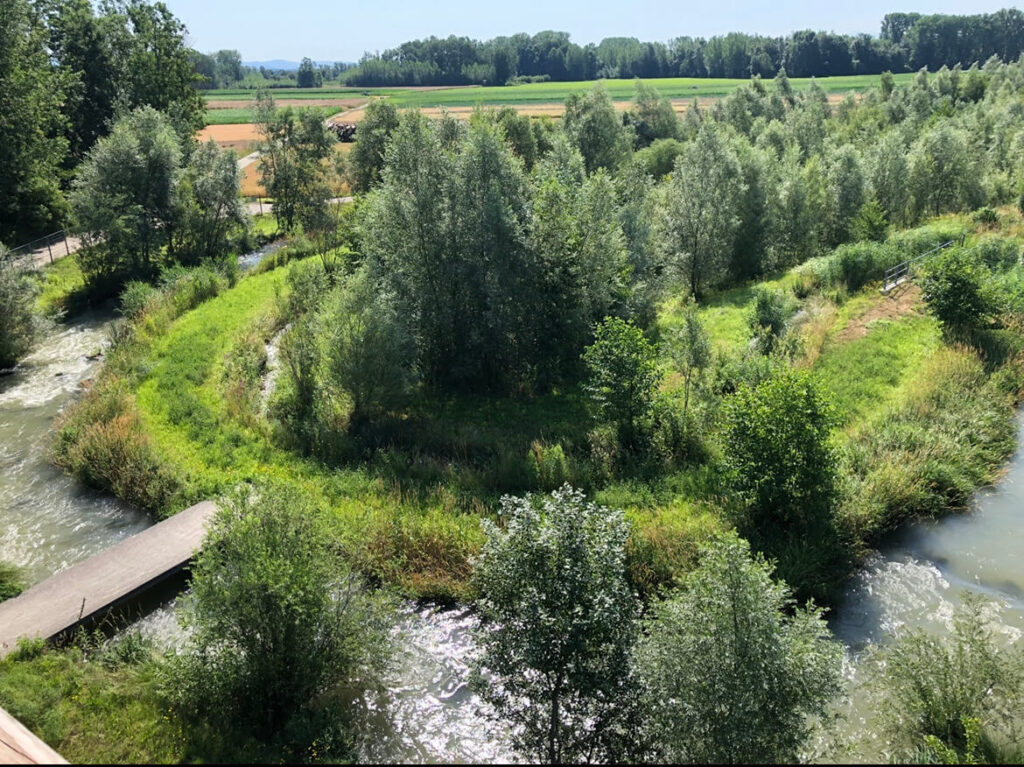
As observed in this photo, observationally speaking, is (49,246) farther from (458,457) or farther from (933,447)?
(933,447)

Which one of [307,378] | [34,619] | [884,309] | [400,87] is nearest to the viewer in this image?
[34,619]

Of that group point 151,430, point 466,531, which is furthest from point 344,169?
point 466,531

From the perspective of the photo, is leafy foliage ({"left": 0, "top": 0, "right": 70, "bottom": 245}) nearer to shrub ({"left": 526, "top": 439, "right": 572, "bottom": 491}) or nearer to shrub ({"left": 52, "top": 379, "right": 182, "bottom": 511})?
shrub ({"left": 52, "top": 379, "right": 182, "bottom": 511})

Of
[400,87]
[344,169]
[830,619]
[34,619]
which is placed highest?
[400,87]

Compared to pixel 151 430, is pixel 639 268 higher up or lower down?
higher up

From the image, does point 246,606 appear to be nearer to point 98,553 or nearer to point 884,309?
point 98,553

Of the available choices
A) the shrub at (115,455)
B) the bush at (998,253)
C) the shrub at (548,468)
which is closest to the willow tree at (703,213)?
the bush at (998,253)

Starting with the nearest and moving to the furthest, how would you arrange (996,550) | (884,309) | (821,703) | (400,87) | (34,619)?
(821,703) → (34,619) → (996,550) → (884,309) → (400,87)
